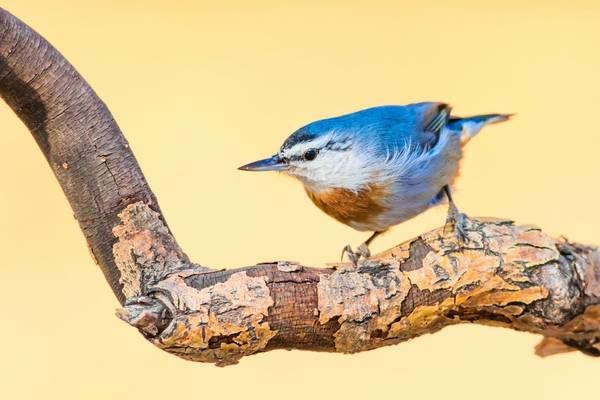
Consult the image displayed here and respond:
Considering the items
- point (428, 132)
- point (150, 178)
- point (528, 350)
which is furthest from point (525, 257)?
point (150, 178)

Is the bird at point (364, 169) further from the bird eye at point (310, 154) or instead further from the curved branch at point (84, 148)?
the curved branch at point (84, 148)

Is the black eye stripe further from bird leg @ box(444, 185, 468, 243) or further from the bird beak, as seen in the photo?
bird leg @ box(444, 185, 468, 243)

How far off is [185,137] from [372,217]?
71.8 inches

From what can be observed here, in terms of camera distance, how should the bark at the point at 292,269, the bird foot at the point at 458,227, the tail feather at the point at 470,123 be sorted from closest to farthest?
the bark at the point at 292,269 → the bird foot at the point at 458,227 → the tail feather at the point at 470,123

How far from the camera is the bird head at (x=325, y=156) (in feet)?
7.47

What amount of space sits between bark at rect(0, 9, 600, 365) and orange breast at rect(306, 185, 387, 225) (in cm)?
40

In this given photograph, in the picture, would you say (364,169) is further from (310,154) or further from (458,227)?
(458,227)

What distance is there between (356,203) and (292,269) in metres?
0.54

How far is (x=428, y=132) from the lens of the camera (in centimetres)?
249

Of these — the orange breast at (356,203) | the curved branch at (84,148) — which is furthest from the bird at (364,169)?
the curved branch at (84,148)

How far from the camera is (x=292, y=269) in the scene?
70.0 inches

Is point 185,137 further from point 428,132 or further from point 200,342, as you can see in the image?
point 200,342

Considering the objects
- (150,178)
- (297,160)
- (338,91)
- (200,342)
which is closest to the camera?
(200,342)

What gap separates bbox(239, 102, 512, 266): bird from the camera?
7.47 feet
